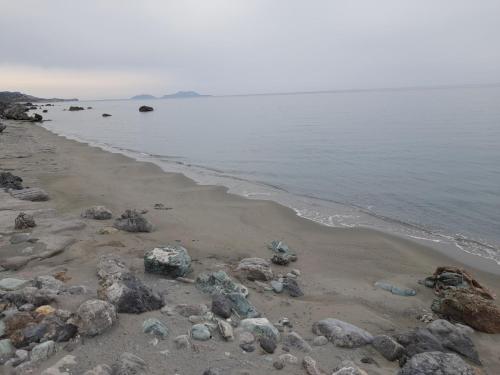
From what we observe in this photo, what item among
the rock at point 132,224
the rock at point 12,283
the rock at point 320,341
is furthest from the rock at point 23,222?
the rock at point 320,341

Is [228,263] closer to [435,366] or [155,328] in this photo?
[155,328]

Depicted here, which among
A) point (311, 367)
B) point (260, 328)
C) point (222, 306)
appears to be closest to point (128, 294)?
point (222, 306)

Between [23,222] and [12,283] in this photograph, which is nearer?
[12,283]

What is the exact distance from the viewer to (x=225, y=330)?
4.88 metres

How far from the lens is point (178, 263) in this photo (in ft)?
22.2

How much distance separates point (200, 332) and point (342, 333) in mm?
1940

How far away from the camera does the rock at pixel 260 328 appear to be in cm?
503

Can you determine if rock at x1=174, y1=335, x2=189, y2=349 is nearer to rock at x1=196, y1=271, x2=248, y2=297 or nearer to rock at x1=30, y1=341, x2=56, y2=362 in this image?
rock at x1=30, y1=341, x2=56, y2=362

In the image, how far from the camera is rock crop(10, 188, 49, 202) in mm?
11609

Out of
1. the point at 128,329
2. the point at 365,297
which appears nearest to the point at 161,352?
the point at 128,329

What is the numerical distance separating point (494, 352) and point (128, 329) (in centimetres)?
521

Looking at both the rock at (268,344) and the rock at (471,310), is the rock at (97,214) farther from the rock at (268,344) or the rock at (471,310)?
the rock at (471,310)

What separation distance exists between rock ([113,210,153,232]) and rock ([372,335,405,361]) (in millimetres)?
6118

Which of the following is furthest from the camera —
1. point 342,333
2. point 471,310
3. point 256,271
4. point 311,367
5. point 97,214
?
point 97,214
